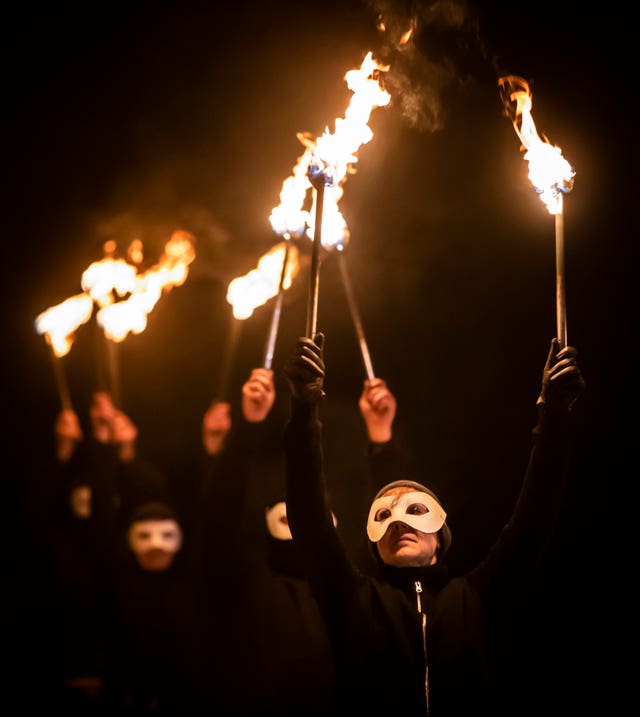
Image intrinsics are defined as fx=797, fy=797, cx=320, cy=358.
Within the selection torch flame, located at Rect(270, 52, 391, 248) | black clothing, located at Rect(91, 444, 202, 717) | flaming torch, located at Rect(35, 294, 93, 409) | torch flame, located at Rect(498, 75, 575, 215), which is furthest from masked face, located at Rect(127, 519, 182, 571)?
torch flame, located at Rect(498, 75, 575, 215)

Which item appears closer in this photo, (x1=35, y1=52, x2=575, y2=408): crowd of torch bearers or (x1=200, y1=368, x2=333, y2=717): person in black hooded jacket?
(x1=35, y1=52, x2=575, y2=408): crowd of torch bearers

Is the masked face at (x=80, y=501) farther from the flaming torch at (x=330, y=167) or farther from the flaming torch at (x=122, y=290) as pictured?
the flaming torch at (x=330, y=167)

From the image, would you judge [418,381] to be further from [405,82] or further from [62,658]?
[62,658]

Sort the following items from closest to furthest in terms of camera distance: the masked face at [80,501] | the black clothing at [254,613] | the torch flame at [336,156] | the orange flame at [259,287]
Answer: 1. the torch flame at [336,156]
2. the black clothing at [254,613]
3. the orange flame at [259,287]
4. the masked face at [80,501]

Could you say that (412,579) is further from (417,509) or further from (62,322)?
(62,322)

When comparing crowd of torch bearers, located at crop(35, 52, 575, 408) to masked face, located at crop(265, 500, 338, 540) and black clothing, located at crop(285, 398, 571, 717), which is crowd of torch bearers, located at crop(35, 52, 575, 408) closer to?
black clothing, located at crop(285, 398, 571, 717)

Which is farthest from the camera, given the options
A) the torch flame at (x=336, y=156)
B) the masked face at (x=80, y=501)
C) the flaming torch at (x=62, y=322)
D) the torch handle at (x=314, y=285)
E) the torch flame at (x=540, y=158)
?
the masked face at (x=80, y=501)

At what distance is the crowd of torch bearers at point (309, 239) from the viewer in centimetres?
361

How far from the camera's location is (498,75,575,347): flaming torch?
3.37 meters

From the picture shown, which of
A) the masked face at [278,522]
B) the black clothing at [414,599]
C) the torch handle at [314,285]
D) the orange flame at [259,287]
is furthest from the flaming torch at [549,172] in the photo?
the orange flame at [259,287]

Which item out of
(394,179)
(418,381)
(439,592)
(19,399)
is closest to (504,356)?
(418,381)

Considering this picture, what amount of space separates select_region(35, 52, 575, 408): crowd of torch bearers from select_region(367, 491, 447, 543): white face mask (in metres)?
0.80

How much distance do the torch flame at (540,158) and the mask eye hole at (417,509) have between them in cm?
142

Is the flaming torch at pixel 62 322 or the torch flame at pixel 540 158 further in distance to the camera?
the flaming torch at pixel 62 322
